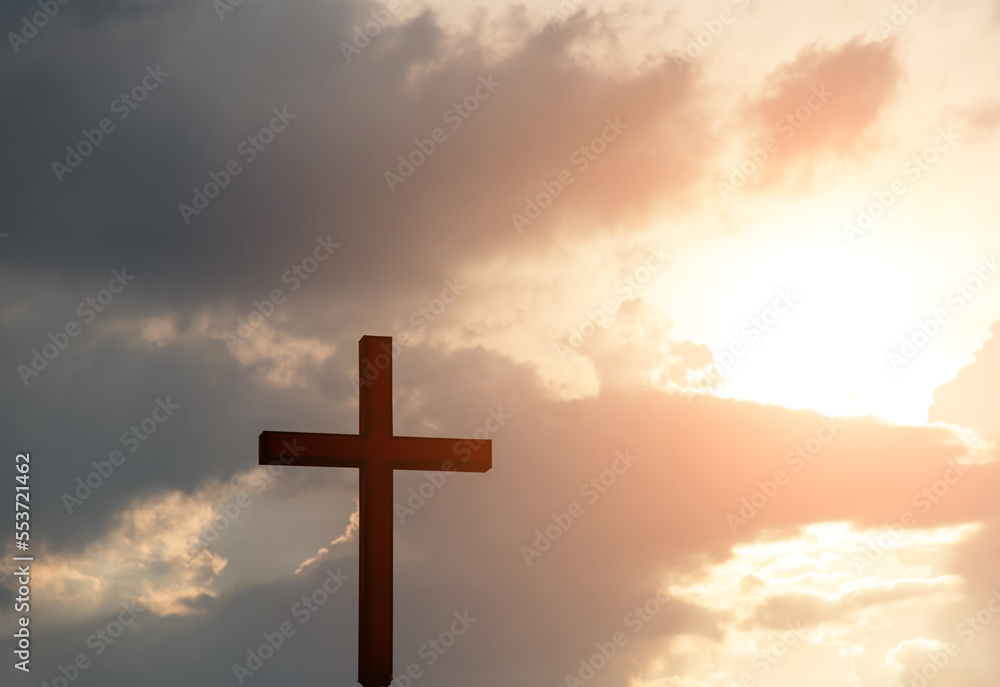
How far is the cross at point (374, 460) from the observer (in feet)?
60.5

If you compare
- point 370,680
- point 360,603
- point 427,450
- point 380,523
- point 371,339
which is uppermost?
point 371,339

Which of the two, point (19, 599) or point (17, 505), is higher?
point (17, 505)

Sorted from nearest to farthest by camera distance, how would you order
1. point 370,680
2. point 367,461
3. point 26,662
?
point 370,680
point 367,461
point 26,662

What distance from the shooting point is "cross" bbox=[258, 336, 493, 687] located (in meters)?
18.4

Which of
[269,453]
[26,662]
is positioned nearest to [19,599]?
[26,662]

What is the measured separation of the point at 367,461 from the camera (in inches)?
763

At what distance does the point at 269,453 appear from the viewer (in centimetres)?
1897

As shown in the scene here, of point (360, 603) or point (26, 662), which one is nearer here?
point (360, 603)

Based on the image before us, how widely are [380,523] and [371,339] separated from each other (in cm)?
301

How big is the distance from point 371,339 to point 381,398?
1.02 m

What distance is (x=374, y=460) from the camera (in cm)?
1942

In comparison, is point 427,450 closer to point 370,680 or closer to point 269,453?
point 269,453

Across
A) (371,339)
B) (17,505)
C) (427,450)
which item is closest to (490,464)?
(427,450)

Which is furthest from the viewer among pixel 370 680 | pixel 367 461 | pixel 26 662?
pixel 26 662
